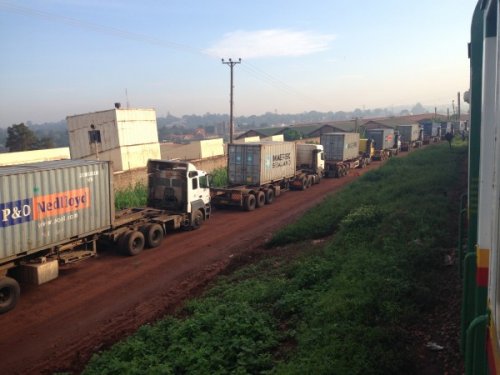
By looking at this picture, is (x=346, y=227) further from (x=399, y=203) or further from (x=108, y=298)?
(x=108, y=298)

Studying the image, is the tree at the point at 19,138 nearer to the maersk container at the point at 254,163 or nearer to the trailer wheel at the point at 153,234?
the maersk container at the point at 254,163

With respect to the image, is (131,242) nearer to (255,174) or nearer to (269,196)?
(255,174)

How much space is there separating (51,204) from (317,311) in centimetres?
826

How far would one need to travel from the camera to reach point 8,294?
10.8 metres

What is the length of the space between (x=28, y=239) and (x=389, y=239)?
32.2 feet

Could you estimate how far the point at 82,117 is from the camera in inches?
1175

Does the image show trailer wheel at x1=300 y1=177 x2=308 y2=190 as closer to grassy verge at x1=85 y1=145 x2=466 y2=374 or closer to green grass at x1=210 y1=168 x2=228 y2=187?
green grass at x1=210 y1=168 x2=228 y2=187

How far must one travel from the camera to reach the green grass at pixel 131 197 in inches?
865

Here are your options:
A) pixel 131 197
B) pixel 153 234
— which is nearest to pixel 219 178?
pixel 131 197

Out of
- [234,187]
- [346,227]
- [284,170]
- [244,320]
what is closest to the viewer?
[244,320]

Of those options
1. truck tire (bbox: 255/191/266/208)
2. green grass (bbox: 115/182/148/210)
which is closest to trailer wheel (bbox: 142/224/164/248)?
green grass (bbox: 115/182/148/210)

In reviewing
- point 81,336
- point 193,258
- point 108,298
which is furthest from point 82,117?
point 81,336

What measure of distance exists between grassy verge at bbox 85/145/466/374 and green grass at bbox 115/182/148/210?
420 inches

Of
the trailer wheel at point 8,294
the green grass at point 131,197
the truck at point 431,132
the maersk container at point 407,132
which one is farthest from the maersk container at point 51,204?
the truck at point 431,132
